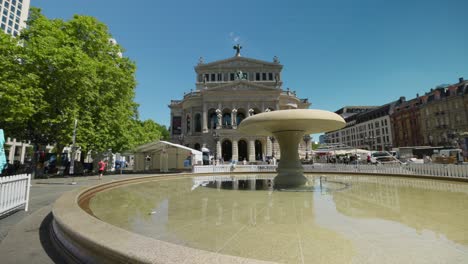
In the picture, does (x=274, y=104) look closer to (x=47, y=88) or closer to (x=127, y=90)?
(x=127, y=90)

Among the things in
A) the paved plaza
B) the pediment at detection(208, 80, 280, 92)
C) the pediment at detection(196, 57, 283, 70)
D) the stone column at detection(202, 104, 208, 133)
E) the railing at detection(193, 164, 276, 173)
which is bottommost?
the paved plaza

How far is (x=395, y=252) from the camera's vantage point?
3.31m

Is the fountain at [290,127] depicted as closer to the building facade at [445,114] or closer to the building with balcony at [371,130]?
the building facade at [445,114]

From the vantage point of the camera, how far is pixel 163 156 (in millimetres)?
26938

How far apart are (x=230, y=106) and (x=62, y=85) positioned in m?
31.1

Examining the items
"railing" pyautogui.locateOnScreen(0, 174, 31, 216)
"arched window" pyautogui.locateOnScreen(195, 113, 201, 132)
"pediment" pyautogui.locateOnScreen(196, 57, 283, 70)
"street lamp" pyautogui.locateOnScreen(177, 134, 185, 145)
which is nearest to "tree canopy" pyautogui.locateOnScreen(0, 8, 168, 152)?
"railing" pyautogui.locateOnScreen(0, 174, 31, 216)

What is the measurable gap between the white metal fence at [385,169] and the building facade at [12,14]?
192ft

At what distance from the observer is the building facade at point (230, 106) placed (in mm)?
43125

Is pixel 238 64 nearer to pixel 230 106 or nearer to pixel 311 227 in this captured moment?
pixel 230 106

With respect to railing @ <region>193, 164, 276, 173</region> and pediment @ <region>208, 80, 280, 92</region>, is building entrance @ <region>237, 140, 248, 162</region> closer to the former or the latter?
pediment @ <region>208, 80, 280, 92</region>

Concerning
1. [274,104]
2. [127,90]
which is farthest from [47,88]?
[274,104]

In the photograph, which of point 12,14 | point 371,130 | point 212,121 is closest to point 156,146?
point 212,121

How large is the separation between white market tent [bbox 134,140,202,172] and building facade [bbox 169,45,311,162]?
11879 millimetres

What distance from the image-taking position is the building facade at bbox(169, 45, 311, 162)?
43.1 metres
